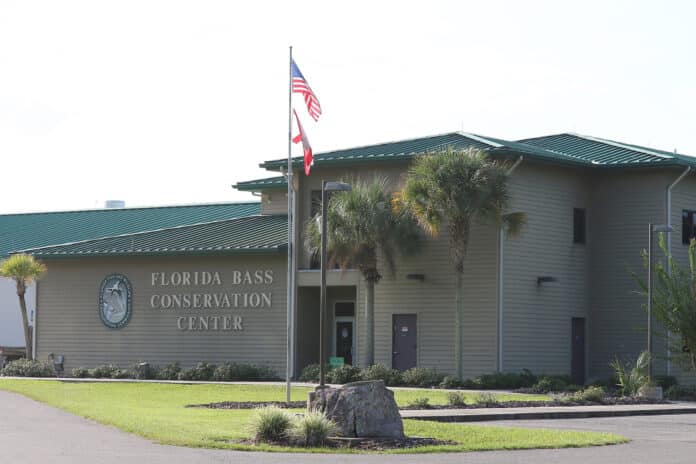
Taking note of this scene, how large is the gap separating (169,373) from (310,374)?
5.17 m

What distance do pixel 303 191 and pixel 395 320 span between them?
524cm

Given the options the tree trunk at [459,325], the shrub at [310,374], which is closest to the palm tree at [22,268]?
the shrub at [310,374]

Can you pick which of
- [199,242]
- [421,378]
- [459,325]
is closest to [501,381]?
[459,325]

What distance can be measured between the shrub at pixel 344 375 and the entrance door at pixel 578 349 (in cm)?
785

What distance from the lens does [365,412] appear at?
19891 millimetres

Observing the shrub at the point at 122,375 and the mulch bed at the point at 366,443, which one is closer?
the mulch bed at the point at 366,443

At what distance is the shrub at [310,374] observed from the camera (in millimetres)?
39656

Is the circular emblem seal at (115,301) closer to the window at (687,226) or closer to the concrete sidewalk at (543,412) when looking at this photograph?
the window at (687,226)

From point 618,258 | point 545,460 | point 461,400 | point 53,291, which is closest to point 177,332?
point 53,291

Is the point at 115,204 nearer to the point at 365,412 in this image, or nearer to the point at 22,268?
the point at 22,268

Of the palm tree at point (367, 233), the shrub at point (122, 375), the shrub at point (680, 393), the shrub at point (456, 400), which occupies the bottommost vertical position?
the shrub at point (680, 393)

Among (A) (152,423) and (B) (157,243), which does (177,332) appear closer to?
(B) (157,243)

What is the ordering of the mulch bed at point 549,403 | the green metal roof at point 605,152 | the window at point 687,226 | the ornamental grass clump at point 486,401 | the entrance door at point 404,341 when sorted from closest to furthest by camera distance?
the mulch bed at point 549,403, the ornamental grass clump at point 486,401, the entrance door at point 404,341, the green metal roof at point 605,152, the window at point 687,226

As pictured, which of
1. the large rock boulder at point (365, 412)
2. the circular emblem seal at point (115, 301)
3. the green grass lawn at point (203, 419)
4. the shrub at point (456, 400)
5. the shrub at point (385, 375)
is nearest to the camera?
the green grass lawn at point (203, 419)
